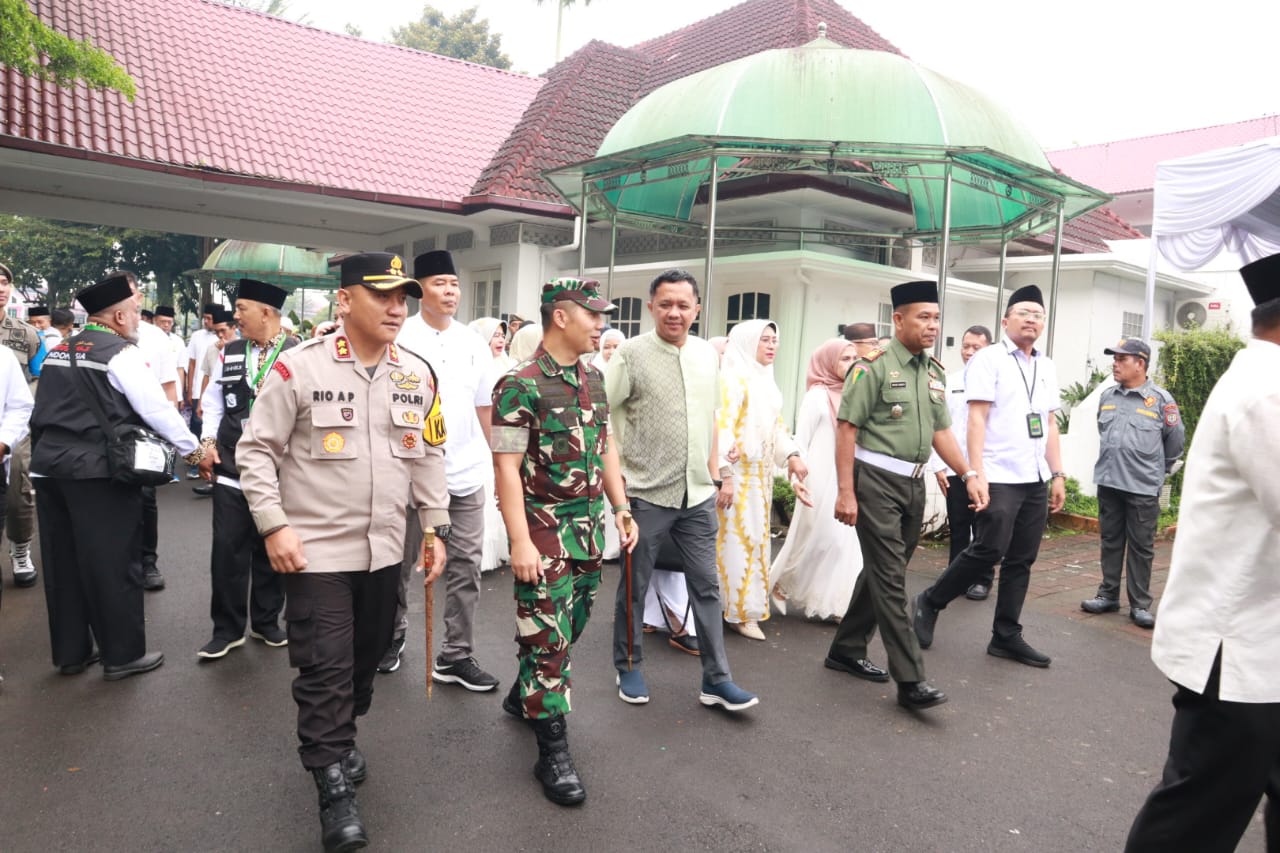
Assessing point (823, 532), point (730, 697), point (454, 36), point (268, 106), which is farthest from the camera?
point (454, 36)

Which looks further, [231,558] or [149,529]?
[149,529]

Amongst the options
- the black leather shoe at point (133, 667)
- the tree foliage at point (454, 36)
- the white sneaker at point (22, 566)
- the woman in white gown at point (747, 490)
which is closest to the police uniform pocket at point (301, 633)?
the black leather shoe at point (133, 667)

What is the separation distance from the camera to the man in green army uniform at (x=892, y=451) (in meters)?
4.11

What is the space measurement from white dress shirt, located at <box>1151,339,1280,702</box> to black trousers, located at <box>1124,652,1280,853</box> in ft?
0.18

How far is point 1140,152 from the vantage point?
24.1 meters

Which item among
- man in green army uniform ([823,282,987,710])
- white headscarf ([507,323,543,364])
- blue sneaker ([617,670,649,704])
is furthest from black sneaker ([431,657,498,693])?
white headscarf ([507,323,543,364])

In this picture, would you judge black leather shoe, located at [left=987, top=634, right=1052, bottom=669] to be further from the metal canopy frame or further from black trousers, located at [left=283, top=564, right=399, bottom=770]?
black trousers, located at [left=283, top=564, right=399, bottom=770]

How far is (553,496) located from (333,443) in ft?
2.71

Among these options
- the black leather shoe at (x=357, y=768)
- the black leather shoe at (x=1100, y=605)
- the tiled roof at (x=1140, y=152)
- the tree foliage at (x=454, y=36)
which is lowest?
the black leather shoe at (x=357, y=768)

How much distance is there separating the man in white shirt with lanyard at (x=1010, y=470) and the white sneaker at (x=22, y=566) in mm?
5753

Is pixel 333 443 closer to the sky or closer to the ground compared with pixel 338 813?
closer to the sky

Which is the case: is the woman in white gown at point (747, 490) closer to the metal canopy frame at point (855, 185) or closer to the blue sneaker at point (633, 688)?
the blue sneaker at point (633, 688)

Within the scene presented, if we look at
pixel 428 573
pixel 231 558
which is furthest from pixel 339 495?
pixel 231 558

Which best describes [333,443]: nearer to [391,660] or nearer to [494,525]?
[391,660]
